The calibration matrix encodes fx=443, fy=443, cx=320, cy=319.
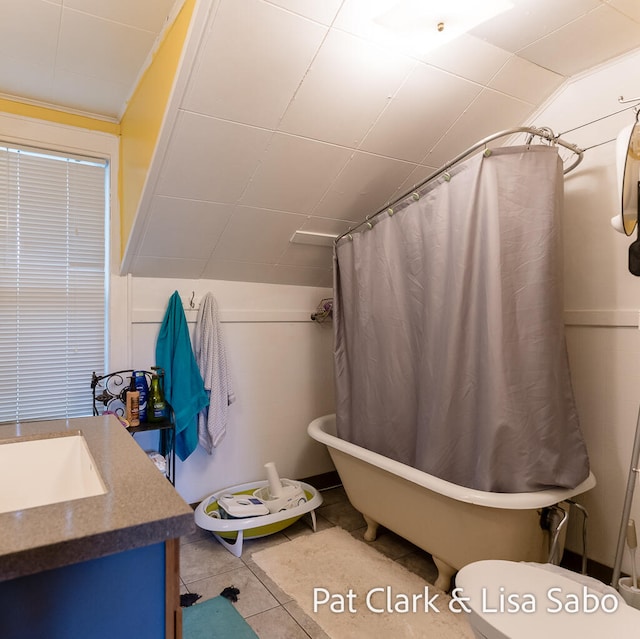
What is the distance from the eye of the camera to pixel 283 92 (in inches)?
68.4

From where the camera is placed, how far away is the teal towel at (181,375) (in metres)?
2.38

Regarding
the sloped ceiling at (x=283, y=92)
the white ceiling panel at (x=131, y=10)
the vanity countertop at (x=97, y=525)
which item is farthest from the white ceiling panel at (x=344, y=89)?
the vanity countertop at (x=97, y=525)

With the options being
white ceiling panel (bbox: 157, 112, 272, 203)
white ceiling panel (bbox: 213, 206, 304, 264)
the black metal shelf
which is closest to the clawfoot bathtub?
the black metal shelf

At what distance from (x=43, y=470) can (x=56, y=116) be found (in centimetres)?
187

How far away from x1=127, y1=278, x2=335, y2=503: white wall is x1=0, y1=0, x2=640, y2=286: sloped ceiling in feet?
0.86

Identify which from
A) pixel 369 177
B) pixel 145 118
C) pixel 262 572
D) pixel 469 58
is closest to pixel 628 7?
pixel 469 58

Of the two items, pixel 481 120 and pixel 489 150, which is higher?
pixel 481 120

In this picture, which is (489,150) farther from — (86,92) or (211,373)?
(86,92)

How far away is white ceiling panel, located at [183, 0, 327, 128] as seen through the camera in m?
1.48

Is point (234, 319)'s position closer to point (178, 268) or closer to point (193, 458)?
point (178, 268)

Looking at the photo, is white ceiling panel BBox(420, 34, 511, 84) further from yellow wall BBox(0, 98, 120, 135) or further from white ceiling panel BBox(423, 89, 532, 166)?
yellow wall BBox(0, 98, 120, 135)

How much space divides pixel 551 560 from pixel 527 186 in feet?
4.54

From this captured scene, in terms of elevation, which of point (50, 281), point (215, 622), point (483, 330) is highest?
point (50, 281)

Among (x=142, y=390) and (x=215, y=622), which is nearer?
(x=215, y=622)
